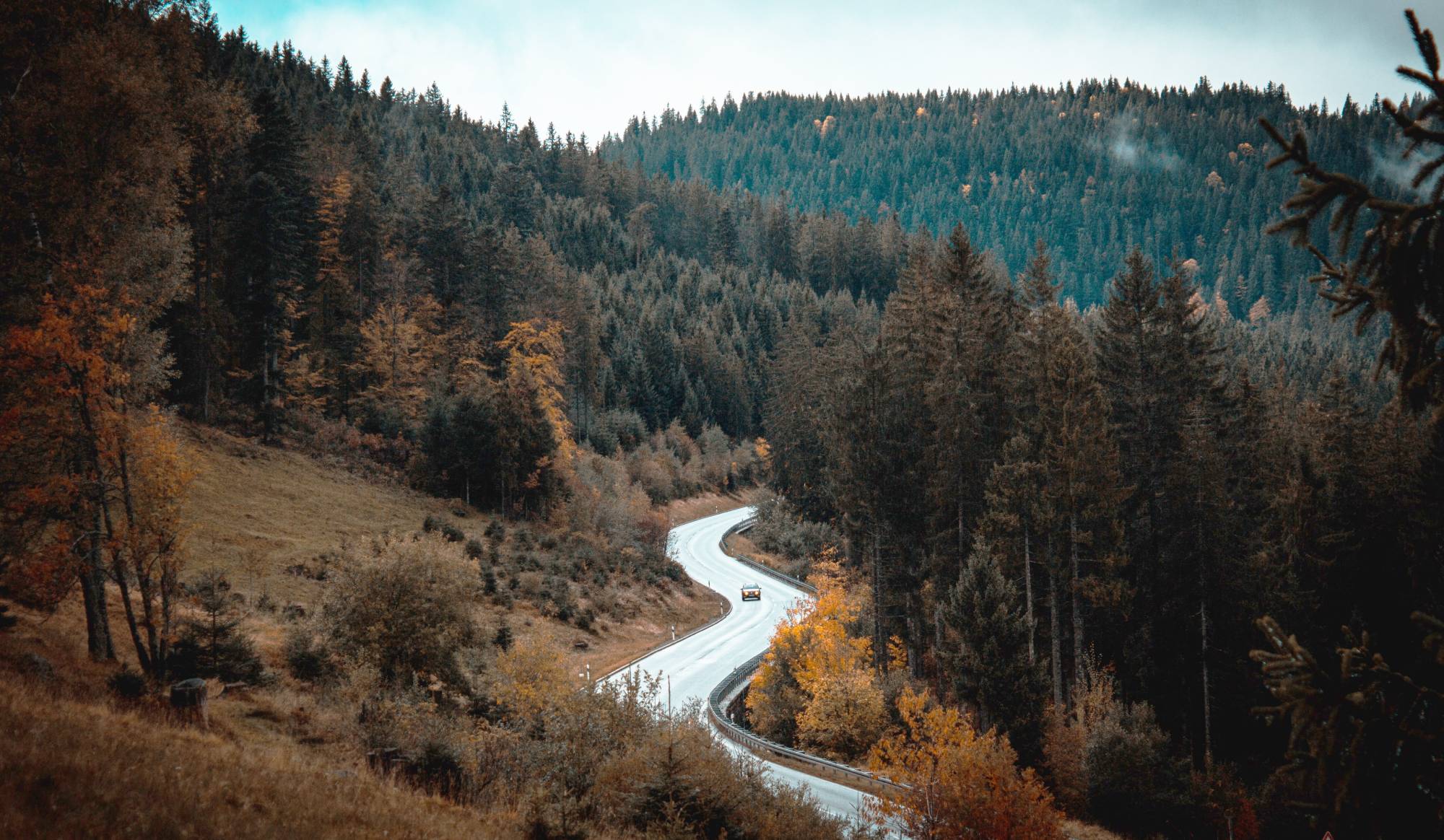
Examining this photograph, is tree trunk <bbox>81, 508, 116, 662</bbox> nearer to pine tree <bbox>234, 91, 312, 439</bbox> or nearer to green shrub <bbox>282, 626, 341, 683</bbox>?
green shrub <bbox>282, 626, 341, 683</bbox>

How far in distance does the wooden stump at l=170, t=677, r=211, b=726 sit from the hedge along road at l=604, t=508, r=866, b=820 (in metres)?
10.6

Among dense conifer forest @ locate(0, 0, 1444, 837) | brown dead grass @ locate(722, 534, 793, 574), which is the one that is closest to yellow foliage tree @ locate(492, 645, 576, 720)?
dense conifer forest @ locate(0, 0, 1444, 837)

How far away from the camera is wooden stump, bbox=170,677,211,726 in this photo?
14617 mm

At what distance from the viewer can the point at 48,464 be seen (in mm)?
16672

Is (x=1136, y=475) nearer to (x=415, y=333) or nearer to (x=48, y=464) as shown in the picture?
(x=48, y=464)

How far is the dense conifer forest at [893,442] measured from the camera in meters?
8.52

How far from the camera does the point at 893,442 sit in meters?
34.5

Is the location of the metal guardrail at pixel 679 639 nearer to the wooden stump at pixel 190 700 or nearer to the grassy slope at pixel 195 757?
the grassy slope at pixel 195 757

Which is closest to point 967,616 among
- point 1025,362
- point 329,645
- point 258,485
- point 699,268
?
point 1025,362

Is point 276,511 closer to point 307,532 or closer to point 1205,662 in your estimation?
point 307,532

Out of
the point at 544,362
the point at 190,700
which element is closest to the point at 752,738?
the point at 190,700

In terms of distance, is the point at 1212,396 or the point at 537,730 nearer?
the point at 537,730

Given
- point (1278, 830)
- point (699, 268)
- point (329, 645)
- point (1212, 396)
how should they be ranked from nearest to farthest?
point (329, 645), point (1278, 830), point (1212, 396), point (699, 268)

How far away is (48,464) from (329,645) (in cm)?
835
